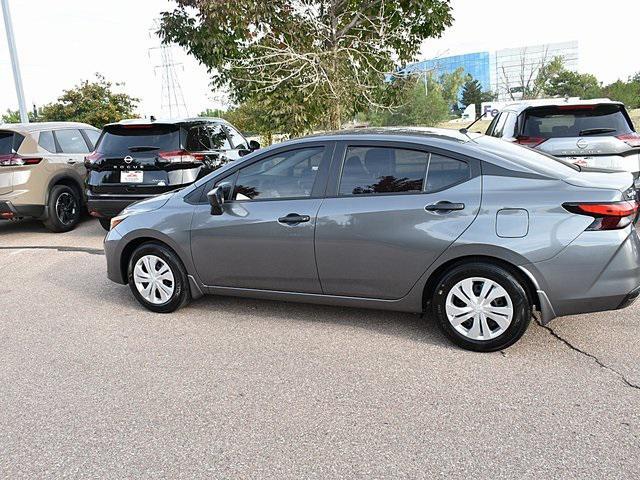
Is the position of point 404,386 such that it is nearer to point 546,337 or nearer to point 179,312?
point 546,337

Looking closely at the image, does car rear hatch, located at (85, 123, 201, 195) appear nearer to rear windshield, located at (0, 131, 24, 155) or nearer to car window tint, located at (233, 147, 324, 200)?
rear windshield, located at (0, 131, 24, 155)

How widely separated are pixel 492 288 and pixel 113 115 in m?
29.5

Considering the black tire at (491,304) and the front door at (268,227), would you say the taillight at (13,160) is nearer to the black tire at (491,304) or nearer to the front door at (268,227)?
the front door at (268,227)

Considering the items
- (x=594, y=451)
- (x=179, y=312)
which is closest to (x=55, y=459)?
(x=179, y=312)

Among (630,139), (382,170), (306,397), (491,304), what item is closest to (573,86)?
(630,139)

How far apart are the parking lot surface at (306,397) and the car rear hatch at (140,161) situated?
2.79m

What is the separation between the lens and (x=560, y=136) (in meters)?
6.71

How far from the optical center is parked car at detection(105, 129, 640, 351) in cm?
373

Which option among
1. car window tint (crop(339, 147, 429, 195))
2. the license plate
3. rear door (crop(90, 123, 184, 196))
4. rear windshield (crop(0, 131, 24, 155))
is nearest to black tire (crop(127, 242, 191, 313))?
car window tint (crop(339, 147, 429, 195))

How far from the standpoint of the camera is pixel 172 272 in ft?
16.3

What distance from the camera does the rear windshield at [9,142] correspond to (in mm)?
8500

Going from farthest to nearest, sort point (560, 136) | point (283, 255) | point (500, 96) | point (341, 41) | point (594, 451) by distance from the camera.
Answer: point (500, 96)
point (341, 41)
point (560, 136)
point (283, 255)
point (594, 451)

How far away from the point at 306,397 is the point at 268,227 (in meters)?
1.50

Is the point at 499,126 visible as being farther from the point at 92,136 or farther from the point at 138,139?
the point at 92,136
